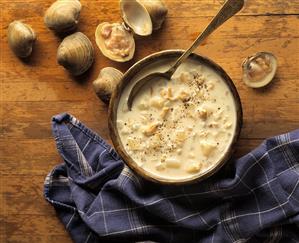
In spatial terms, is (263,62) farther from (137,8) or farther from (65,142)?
(65,142)

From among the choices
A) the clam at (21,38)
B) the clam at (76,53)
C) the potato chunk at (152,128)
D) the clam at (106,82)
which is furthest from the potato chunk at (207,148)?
the clam at (21,38)

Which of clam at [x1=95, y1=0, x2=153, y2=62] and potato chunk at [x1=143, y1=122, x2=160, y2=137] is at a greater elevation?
clam at [x1=95, y1=0, x2=153, y2=62]

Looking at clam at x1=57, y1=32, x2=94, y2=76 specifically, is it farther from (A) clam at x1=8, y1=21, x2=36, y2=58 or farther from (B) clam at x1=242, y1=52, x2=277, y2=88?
(B) clam at x1=242, y1=52, x2=277, y2=88

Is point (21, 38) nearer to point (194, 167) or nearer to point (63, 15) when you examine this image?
point (63, 15)

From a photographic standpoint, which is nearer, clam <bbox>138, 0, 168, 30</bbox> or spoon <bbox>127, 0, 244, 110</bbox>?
spoon <bbox>127, 0, 244, 110</bbox>

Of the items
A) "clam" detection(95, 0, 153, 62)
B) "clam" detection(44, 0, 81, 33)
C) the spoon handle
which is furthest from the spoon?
"clam" detection(44, 0, 81, 33)

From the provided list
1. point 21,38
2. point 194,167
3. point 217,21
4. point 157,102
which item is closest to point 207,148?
point 194,167
